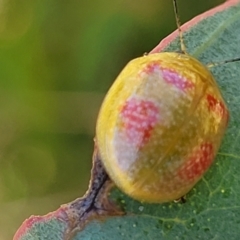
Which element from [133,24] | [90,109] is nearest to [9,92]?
[90,109]

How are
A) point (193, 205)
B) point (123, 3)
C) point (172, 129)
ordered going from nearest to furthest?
point (172, 129) → point (193, 205) → point (123, 3)

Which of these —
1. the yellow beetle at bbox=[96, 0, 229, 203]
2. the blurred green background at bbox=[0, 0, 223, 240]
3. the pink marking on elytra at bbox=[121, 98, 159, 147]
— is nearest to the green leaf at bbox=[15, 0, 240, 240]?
the yellow beetle at bbox=[96, 0, 229, 203]

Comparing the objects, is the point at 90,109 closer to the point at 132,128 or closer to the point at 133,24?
the point at 133,24

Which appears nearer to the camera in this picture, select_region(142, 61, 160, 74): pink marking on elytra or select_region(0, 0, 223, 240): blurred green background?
select_region(142, 61, 160, 74): pink marking on elytra

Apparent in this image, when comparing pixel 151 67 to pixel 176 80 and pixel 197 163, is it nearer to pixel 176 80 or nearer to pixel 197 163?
pixel 176 80

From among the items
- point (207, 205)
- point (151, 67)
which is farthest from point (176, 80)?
point (207, 205)

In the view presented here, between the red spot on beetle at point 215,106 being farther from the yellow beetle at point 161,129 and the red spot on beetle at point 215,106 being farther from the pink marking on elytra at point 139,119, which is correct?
the pink marking on elytra at point 139,119

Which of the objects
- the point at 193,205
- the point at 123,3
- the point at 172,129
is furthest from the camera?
the point at 123,3

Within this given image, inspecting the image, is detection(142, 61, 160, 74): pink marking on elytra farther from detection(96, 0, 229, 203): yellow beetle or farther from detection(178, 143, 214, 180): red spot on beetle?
detection(178, 143, 214, 180): red spot on beetle
